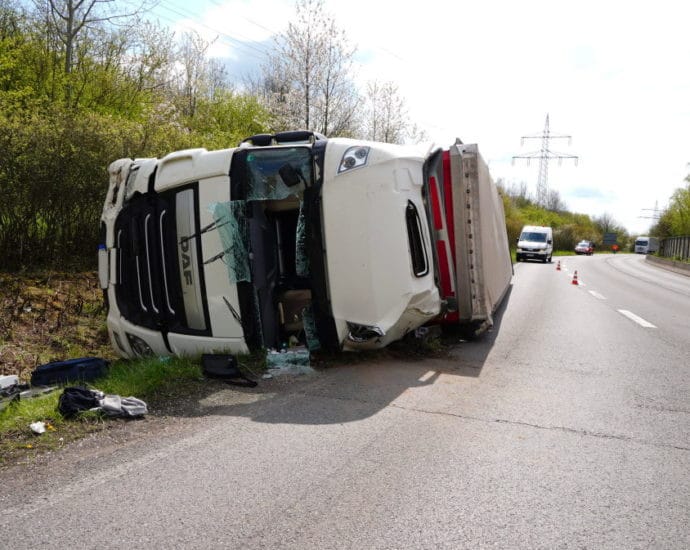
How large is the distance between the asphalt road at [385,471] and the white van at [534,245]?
2826cm

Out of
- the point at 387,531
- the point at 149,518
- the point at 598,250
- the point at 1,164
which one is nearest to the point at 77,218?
the point at 1,164

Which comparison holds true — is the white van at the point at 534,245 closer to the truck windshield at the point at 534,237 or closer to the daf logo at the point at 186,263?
the truck windshield at the point at 534,237

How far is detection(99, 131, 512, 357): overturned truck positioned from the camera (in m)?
4.79

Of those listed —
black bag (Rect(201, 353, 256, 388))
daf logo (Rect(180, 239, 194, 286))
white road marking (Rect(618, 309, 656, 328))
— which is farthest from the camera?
white road marking (Rect(618, 309, 656, 328))

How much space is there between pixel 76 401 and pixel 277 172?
2413 millimetres

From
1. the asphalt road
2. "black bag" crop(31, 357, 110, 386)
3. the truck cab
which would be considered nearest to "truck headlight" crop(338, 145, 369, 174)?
the truck cab

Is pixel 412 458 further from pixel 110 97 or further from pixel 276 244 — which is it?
pixel 110 97

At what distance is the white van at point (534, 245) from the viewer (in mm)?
32344

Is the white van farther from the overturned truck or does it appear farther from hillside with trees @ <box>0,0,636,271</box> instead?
the overturned truck

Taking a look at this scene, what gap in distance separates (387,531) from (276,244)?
11.0 ft

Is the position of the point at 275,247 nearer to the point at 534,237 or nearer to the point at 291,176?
the point at 291,176

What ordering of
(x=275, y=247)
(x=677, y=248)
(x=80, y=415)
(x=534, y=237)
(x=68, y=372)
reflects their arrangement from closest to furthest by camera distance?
(x=80, y=415) → (x=68, y=372) → (x=275, y=247) → (x=534, y=237) → (x=677, y=248)

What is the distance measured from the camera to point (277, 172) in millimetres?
4914

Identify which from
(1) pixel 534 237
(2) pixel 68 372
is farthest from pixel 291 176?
(1) pixel 534 237
